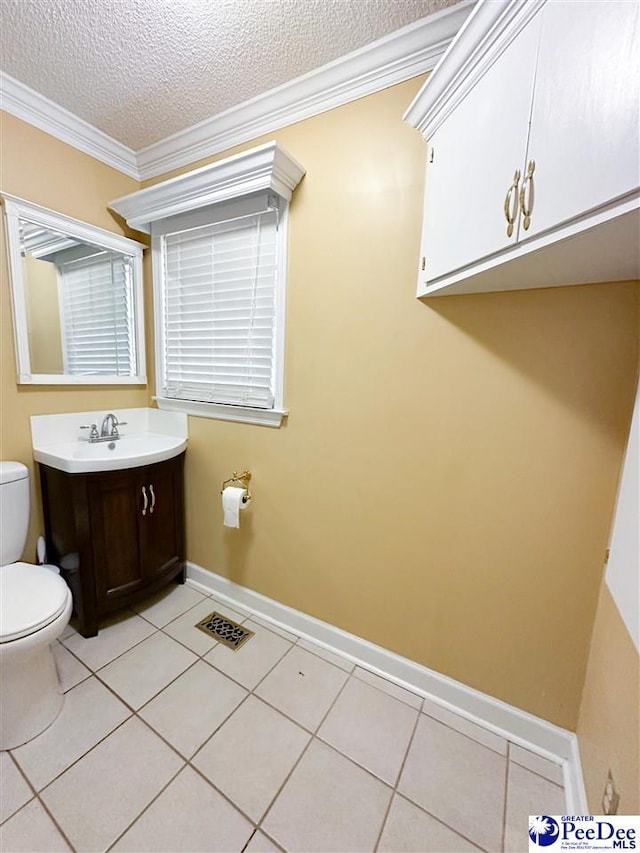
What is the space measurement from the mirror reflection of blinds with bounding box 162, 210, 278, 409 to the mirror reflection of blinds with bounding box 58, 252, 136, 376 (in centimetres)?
25

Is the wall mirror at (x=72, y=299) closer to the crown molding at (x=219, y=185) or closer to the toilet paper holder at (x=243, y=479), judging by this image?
the crown molding at (x=219, y=185)

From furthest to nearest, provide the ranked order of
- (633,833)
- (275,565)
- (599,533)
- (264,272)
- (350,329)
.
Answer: (275,565) → (264,272) → (350,329) → (599,533) → (633,833)

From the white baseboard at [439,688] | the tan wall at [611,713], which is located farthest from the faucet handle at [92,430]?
the tan wall at [611,713]

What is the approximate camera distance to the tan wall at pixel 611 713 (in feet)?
2.50

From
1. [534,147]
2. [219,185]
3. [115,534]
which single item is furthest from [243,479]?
[534,147]

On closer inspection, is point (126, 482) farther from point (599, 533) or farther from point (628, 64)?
point (628, 64)

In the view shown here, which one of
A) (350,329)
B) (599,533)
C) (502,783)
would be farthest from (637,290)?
(502,783)

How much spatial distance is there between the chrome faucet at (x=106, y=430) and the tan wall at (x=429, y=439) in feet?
2.91

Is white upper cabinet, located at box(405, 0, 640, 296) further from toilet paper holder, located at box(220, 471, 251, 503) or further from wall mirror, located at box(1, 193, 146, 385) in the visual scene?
wall mirror, located at box(1, 193, 146, 385)

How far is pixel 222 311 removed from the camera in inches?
69.2

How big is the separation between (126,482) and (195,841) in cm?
129

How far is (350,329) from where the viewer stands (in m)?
1.44

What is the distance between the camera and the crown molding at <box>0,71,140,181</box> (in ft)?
4.74

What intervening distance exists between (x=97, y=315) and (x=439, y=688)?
252cm
